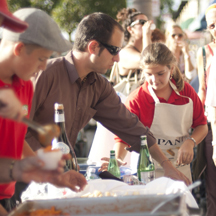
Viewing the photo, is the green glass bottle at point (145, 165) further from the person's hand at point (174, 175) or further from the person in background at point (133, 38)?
the person in background at point (133, 38)

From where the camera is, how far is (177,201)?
1.33 metres

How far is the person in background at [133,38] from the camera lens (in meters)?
3.94

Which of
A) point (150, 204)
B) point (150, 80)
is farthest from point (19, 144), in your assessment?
point (150, 80)

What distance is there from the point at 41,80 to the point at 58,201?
1.01 meters

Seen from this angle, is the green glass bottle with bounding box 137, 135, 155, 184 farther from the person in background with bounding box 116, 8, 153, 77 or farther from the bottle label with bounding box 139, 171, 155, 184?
the person in background with bounding box 116, 8, 153, 77

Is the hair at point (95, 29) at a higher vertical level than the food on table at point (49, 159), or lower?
higher

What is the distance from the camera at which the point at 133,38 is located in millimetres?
4285

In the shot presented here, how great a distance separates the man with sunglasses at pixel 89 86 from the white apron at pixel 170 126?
442 mm

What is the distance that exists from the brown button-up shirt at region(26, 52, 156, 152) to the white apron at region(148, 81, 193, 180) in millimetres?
434

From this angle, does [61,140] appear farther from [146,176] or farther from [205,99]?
[205,99]

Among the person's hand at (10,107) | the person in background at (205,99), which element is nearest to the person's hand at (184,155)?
the person in background at (205,99)

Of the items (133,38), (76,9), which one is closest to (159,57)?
(133,38)

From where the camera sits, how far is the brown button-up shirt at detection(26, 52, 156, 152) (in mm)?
2260

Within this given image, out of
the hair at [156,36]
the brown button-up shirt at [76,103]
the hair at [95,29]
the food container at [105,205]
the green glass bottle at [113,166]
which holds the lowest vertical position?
the green glass bottle at [113,166]
